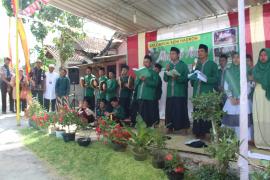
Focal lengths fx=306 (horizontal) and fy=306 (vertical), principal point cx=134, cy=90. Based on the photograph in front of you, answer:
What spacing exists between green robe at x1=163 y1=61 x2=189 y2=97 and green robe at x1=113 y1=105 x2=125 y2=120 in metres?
1.70

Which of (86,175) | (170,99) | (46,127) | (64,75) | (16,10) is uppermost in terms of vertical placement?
(16,10)

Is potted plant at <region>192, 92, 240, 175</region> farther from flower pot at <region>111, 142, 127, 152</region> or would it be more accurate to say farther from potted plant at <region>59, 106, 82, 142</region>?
potted plant at <region>59, 106, 82, 142</region>

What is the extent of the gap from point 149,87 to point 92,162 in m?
2.19

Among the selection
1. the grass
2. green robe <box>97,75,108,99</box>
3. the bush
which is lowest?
the grass

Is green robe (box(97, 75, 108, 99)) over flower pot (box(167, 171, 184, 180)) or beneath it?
→ over

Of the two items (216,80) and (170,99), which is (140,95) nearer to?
(170,99)

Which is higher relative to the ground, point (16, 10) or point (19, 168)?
point (16, 10)

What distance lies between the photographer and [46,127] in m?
7.41

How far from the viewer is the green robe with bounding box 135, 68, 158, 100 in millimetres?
6527

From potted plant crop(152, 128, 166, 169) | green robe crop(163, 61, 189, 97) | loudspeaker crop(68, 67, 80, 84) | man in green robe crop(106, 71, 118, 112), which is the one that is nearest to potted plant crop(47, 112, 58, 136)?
man in green robe crop(106, 71, 118, 112)

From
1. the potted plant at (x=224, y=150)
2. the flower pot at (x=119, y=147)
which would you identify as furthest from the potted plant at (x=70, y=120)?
the potted plant at (x=224, y=150)

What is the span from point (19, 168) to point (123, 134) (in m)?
1.82

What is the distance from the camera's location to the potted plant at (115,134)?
17.3 feet

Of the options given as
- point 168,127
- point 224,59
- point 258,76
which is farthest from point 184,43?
point 258,76
